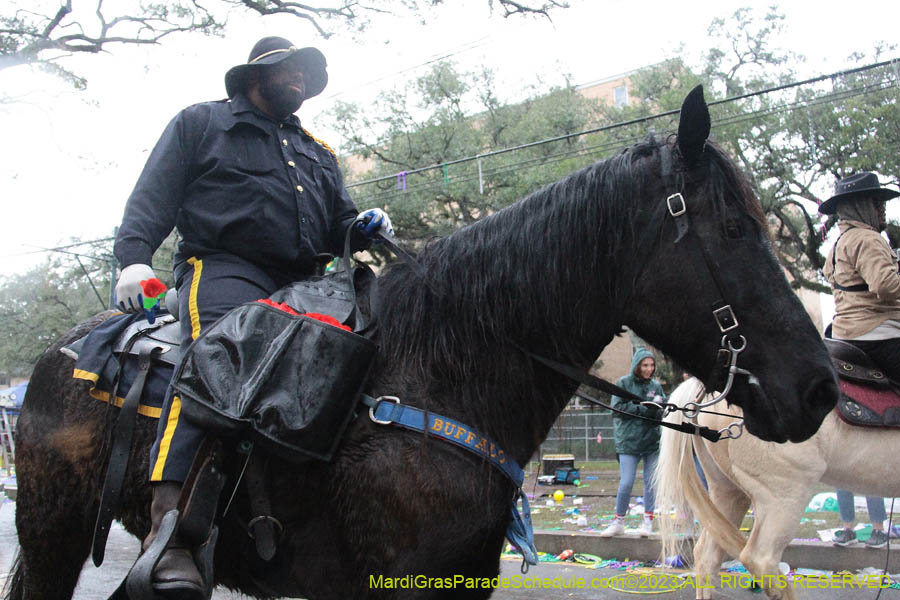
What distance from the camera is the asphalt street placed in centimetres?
533

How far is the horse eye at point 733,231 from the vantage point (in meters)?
2.03

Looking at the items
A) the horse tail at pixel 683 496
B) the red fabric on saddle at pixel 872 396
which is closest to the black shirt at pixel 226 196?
the horse tail at pixel 683 496

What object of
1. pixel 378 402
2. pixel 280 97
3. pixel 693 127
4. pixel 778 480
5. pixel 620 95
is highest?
pixel 620 95

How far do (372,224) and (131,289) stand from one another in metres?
0.91

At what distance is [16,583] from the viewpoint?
284 cm

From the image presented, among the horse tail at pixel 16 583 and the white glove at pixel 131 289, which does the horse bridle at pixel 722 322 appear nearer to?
the white glove at pixel 131 289

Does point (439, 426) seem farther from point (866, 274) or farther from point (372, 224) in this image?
point (866, 274)

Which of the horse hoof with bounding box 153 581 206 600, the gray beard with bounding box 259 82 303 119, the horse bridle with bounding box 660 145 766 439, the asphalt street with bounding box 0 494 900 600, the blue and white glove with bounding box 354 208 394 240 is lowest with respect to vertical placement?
the asphalt street with bounding box 0 494 900 600

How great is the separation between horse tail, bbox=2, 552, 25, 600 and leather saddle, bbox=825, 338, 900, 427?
4961 millimetres

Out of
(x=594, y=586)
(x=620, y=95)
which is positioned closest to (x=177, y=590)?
(x=594, y=586)

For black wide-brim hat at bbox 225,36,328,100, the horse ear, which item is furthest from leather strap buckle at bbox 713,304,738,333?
black wide-brim hat at bbox 225,36,328,100

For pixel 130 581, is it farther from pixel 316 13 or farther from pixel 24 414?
pixel 316 13

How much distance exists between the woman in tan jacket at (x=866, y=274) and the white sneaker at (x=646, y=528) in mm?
3007

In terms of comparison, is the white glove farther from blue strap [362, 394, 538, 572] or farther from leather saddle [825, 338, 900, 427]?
leather saddle [825, 338, 900, 427]
